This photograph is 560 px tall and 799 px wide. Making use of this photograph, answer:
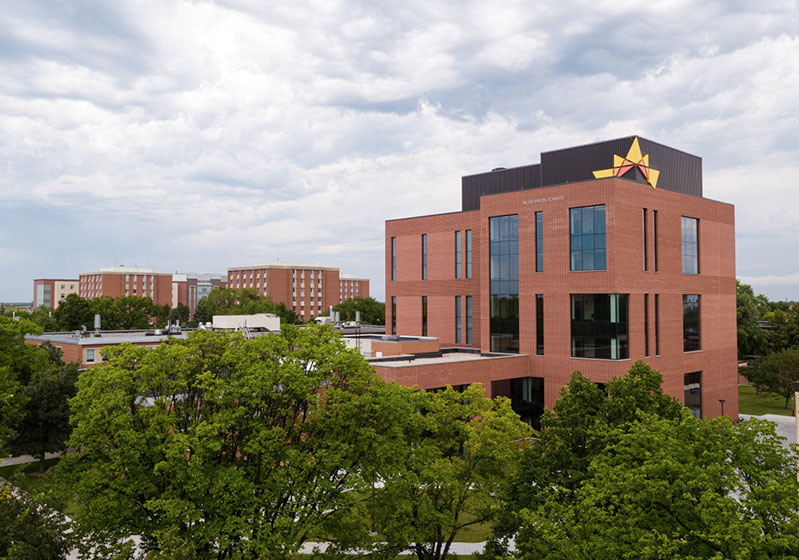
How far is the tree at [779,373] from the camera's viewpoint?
6103cm

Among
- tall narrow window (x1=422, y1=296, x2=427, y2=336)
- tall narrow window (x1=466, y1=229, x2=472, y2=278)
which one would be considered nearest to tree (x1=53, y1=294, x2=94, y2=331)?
tall narrow window (x1=422, y1=296, x2=427, y2=336)

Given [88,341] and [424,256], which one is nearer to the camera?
[88,341]

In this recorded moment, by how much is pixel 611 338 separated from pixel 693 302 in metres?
13.2

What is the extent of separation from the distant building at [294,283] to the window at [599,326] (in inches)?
5089

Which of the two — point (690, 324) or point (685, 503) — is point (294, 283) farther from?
point (685, 503)

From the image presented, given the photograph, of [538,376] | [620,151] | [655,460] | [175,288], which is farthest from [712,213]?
[175,288]

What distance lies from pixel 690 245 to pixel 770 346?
57.8 m

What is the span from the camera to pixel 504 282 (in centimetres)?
4900

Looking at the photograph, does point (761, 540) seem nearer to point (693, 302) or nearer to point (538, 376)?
point (538, 376)

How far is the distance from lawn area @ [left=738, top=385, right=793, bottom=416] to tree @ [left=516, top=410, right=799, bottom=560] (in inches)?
2194

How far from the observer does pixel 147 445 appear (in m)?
19.3

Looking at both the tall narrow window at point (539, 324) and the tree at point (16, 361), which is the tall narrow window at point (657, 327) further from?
the tree at point (16, 361)

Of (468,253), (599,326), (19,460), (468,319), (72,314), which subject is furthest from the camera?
(72,314)

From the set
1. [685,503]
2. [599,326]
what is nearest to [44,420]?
[685,503]
